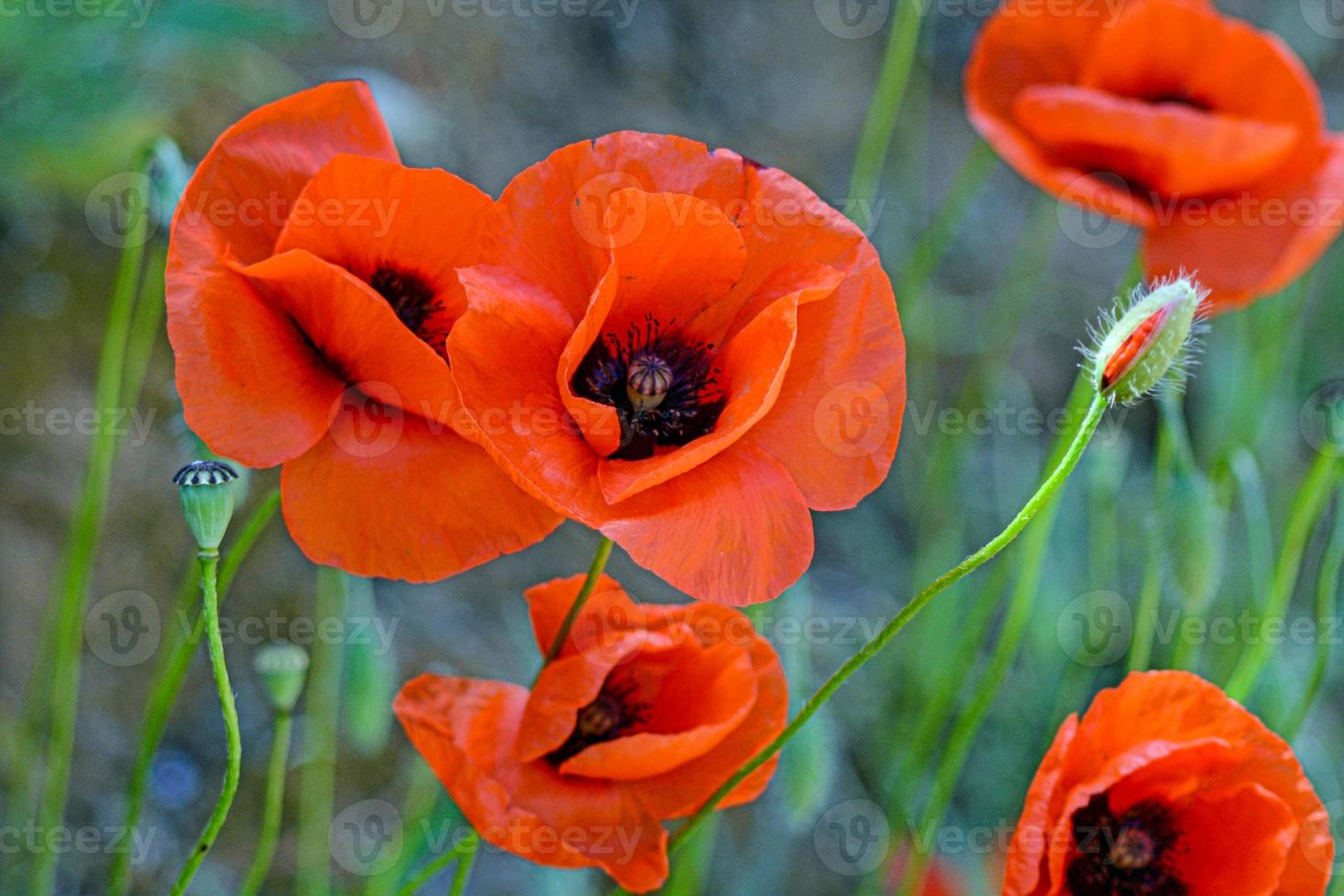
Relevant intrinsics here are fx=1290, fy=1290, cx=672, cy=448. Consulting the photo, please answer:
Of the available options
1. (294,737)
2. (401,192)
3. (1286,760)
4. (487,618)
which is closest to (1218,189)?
(1286,760)

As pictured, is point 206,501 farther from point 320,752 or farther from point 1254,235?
point 1254,235

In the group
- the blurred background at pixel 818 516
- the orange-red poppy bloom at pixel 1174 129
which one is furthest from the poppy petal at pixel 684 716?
the orange-red poppy bloom at pixel 1174 129

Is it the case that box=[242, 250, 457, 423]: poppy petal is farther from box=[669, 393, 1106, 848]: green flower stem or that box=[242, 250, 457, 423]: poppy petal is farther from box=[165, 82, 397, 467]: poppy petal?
box=[669, 393, 1106, 848]: green flower stem

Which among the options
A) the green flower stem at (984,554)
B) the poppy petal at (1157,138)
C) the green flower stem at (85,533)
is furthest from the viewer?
the poppy petal at (1157,138)

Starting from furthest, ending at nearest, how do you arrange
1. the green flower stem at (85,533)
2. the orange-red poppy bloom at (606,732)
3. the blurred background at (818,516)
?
the blurred background at (818,516) → the green flower stem at (85,533) → the orange-red poppy bloom at (606,732)

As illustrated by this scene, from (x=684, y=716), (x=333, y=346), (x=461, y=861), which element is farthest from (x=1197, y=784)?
(x=333, y=346)

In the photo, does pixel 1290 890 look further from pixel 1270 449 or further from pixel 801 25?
pixel 801 25

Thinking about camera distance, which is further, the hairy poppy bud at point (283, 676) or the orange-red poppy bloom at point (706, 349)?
the hairy poppy bud at point (283, 676)

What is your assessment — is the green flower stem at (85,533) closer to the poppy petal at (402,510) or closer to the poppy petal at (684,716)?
the poppy petal at (402,510)
